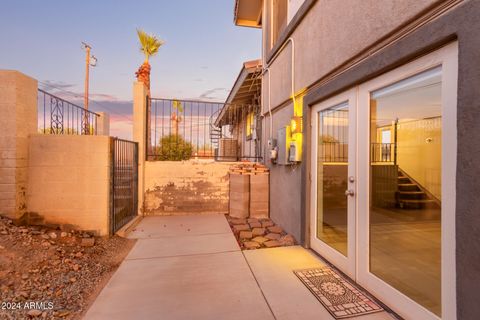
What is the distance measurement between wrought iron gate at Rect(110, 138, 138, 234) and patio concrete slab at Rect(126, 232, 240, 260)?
3.12ft

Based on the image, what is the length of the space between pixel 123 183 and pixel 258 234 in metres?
3.23

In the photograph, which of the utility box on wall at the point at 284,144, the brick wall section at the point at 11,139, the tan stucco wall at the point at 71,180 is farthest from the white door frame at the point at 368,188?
the brick wall section at the point at 11,139

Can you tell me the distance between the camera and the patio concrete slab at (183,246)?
3791 mm

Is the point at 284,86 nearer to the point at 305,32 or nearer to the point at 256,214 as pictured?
the point at 305,32

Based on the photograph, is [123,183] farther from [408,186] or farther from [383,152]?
[408,186]

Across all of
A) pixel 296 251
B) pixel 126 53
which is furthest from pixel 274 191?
pixel 126 53

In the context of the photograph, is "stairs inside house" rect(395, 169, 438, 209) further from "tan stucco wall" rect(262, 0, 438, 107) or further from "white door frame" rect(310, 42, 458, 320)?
"tan stucco wall" rect(262, 0, 438, 107)

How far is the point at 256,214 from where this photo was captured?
20.0 ft

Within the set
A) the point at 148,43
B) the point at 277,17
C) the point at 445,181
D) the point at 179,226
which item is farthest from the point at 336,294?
the point at 148,43

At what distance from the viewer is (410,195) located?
8.55 feet

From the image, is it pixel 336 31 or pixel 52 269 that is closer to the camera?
pixel 336 31

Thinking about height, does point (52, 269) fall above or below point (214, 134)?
below

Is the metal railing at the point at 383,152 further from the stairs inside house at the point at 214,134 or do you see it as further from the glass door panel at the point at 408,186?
the stairs inside house at the point at 214,134

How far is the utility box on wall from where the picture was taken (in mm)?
4469
